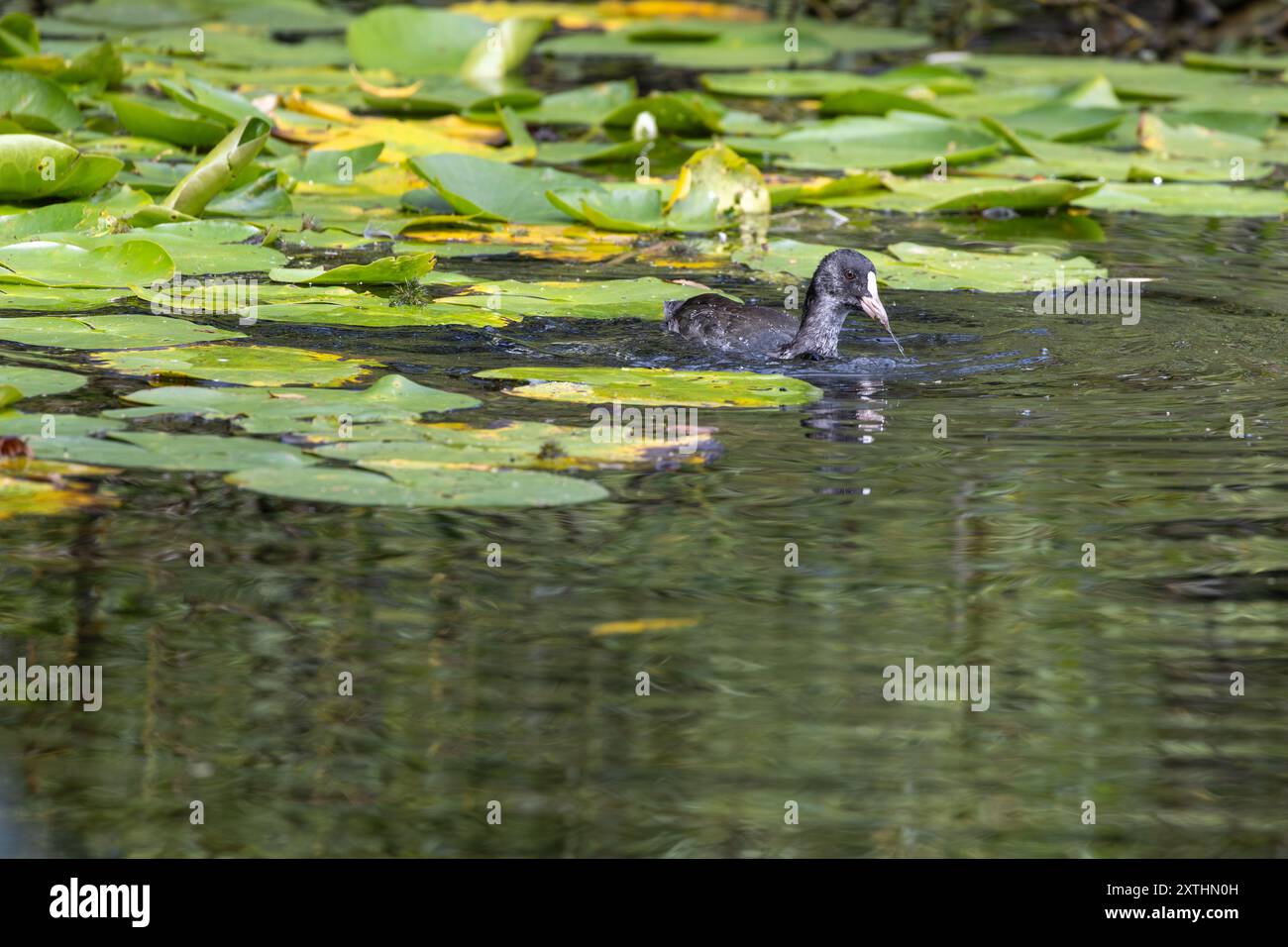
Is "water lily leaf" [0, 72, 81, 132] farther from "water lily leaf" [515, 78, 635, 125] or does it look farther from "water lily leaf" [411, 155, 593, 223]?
"water lily leaf" [515, 78, 635, 125]

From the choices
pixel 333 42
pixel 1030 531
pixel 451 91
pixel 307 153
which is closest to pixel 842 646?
pixel 1030 531

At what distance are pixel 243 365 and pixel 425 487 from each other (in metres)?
1.61

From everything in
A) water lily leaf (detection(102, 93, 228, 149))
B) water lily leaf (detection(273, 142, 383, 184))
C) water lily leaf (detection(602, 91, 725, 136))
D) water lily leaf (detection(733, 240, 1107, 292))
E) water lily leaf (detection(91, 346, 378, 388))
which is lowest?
water lily leaf (detection(91, 346, 378, 388))

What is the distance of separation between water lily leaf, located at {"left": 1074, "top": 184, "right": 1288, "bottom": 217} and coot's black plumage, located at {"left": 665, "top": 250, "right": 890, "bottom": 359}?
10.6ft

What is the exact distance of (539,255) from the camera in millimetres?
8688

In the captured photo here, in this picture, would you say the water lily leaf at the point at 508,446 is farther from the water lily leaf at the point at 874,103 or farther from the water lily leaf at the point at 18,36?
the water lily leaf at the point at 18,36

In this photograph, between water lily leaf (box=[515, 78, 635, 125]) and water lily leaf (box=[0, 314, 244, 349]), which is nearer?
water lily leaf (box=[0, 314, 244, 349])

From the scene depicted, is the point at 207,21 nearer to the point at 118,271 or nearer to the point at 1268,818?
the point at 118,271

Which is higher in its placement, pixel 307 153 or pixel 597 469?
pixel 307 153

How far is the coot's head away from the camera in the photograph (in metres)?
7.30

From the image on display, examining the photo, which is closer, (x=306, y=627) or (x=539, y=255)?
(x=306, y=627)

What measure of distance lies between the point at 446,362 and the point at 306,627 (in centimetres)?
256

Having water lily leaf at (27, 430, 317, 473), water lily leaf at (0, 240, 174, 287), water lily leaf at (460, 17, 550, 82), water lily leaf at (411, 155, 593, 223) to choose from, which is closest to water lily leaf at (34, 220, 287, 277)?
water lily leaf at (0, 240, 174, 287)

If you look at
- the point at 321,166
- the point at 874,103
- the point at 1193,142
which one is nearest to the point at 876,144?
the point at 874,103
